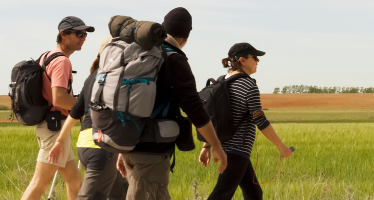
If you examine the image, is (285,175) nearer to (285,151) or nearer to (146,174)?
(285,151)

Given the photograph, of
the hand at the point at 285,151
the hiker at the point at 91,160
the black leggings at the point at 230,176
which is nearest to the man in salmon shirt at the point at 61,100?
the hiker at the point at 91,160

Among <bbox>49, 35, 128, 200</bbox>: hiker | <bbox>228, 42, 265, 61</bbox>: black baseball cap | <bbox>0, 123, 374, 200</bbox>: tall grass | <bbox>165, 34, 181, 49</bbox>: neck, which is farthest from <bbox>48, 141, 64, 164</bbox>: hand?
<bbox>228, 42, 265, 61</bbox>: black baseball cap

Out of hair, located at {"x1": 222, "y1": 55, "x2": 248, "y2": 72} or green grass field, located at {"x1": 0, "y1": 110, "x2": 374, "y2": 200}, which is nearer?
hair, located at {"x1": 222, "y1": 55, "x2": 248, "y2": 72}

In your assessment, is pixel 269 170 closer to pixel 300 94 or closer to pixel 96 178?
pixel 96 178

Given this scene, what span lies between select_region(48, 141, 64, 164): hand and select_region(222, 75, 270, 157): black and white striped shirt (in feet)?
4.67

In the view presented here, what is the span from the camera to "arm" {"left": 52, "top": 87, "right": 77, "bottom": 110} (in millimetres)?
3904

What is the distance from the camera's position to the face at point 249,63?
4.07m

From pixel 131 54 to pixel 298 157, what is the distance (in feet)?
23.9

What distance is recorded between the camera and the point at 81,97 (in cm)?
336

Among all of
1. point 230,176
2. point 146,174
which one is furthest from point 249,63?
point 146,174

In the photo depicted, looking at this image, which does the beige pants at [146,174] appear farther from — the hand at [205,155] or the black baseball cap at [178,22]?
the hand at [205,155]

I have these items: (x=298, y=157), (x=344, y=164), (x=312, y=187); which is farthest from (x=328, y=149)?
(x=312, y=187)

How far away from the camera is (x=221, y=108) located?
3.92 meters

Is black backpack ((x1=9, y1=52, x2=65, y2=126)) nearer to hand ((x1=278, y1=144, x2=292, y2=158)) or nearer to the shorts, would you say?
the shorts
